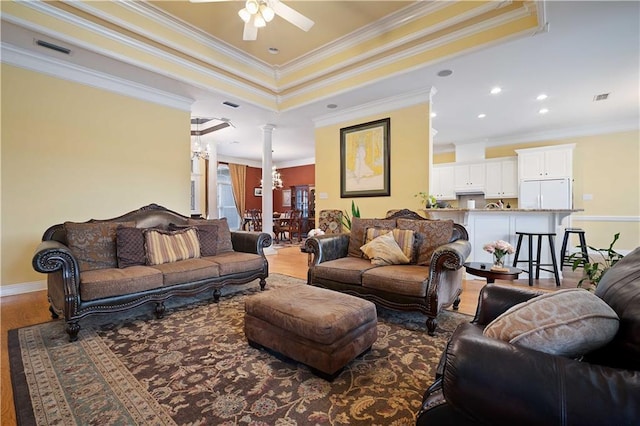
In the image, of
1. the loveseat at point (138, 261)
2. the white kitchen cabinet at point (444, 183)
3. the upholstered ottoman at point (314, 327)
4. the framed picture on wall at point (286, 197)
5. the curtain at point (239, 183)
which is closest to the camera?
the upholstered ottoman at point (314, 327)

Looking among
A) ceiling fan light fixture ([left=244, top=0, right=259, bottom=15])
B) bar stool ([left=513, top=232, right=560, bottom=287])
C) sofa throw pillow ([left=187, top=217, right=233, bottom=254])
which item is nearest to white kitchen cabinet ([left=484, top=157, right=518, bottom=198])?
bar stool ([left=513, top=232, right=560, bottom=287])

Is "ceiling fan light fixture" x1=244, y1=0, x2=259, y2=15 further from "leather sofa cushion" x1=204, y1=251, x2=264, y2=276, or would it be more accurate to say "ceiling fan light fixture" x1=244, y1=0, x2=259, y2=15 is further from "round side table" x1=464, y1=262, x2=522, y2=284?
"round side table" x1=464, y1=262, x2=522, y2=284

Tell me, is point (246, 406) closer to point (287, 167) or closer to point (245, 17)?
point (245, 17)

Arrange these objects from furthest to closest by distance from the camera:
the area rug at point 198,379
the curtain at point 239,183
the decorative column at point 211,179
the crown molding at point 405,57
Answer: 1. the curtain at point 239,183
2. the decorative column at point 211,179
3. the crown molding at point 405,57
4. the area rug at point 198,379

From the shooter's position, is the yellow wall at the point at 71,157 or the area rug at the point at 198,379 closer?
the area rug at the point at 198,379

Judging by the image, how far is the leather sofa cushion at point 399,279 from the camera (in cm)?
237

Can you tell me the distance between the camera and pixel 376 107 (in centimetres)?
499

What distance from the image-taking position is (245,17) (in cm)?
276

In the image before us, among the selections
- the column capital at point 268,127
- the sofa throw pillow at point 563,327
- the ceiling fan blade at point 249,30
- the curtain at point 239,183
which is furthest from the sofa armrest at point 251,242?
the curtain at point 239,183

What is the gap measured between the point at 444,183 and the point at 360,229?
221 inches

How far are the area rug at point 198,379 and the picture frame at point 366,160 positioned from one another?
3002 mm

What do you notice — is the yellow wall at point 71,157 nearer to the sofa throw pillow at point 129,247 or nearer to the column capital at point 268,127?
the sofa throw pillow at point 129,247

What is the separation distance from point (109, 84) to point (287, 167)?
7.86m

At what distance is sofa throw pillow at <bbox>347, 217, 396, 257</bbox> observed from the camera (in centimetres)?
329
